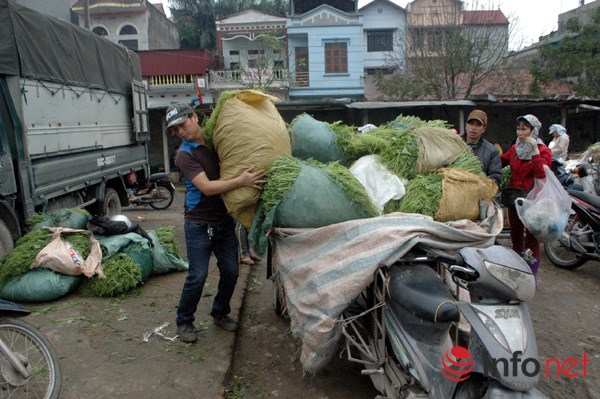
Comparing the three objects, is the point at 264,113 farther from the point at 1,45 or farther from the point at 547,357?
the point at 1,45

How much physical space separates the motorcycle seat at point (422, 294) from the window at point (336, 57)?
2324 centimetres

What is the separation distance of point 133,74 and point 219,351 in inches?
280

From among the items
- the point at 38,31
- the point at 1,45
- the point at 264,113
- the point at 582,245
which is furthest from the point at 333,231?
the point at 38,31

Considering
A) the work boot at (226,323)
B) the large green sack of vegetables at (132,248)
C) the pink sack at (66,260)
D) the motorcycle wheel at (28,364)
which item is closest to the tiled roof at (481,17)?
the large green sack of vegetables at (132,248)

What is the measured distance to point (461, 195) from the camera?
2783 mm

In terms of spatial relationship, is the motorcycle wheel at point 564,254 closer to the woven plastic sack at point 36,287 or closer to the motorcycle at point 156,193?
the woven plastic sack at point 36,287

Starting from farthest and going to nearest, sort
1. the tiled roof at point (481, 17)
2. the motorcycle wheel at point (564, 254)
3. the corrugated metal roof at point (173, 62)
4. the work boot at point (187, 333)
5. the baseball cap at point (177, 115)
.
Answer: the corrugated metal roof at point (173, 62) → the tiled roof at point (481, 17) → the motorcycle wheel at point (564, 254) → the work boot at point (187, 333) → the baseball cap at point (177, 115)

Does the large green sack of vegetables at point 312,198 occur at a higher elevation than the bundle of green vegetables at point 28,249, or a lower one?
higher

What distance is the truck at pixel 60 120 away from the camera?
16.2ft

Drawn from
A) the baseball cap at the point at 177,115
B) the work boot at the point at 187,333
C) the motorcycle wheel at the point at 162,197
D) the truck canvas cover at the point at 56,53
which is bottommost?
the motorcycle wheel at the point at 162,197

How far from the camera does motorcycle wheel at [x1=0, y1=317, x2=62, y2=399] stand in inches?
94.0

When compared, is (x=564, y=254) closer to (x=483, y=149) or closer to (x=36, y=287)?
(x=483, y=149)

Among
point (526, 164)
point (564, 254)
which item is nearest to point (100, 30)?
point (564, 254)

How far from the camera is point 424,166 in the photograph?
9.98 feet
